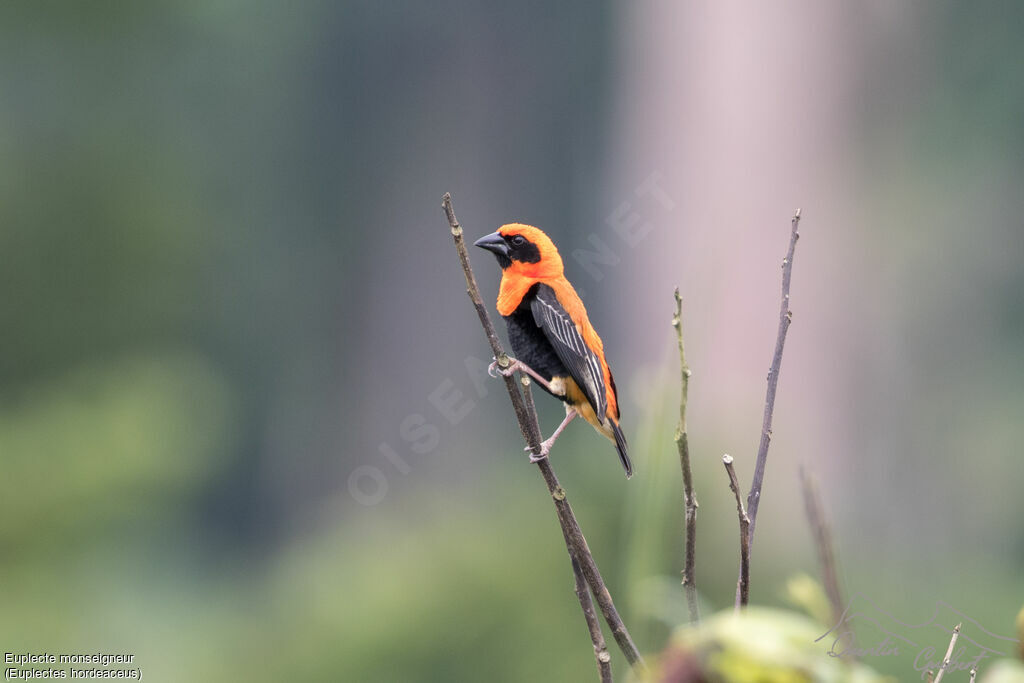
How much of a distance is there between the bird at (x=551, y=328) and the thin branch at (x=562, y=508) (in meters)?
0.63

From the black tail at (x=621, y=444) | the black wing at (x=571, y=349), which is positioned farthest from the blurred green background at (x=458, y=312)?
the black tail at (x=621, y=444)

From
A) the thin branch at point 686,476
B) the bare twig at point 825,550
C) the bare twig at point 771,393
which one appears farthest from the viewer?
the bare twig at point 771,393

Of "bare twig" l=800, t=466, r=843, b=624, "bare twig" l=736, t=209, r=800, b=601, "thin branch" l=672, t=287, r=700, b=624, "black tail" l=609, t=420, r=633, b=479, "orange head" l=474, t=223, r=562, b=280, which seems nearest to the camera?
"bare twig" l=800, t=466, r=843, b=624

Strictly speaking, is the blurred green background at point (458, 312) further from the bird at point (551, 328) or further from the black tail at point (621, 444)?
the black tail at point (621, 444)

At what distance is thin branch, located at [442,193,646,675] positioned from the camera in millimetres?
920

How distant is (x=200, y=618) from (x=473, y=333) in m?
4.34

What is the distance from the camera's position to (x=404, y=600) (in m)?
4.37

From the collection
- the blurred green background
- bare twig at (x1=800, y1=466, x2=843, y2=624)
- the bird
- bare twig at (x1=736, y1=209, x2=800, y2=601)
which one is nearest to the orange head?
the bird

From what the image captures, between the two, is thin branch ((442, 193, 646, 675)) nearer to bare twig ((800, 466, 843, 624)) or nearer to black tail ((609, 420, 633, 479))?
bare twig ((800, 466, 843, 624))

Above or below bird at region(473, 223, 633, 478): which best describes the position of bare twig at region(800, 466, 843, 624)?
above

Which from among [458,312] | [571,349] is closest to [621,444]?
[571,349]

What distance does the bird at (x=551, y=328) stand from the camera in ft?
5.69

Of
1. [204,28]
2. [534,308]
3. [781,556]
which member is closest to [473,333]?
[204,28]

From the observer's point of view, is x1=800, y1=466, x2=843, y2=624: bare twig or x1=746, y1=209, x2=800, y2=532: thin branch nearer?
x1=800, y1=466, x2=843, y2=624: bare twig
